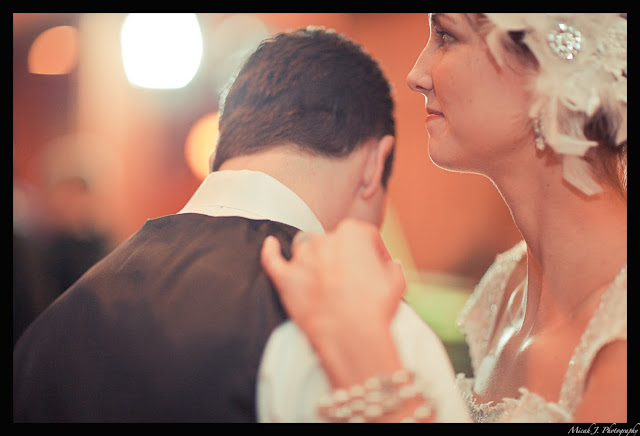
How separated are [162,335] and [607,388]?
2.73 ft

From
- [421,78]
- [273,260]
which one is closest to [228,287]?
[273,260]

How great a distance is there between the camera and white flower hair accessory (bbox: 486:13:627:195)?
1.44m

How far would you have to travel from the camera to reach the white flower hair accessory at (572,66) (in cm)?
144

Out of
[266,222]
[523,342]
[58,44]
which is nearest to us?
[266,222]

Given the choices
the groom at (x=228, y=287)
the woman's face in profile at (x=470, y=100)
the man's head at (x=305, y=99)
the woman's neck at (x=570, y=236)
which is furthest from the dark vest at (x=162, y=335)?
the woman's neck at (x=570, y=236)

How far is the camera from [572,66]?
1.45 metres

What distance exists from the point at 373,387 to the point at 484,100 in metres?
0.81

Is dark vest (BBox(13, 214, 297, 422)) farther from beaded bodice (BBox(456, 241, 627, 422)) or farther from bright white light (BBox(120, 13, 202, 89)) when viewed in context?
bright white light (BBox(120, 13, 202, 89))

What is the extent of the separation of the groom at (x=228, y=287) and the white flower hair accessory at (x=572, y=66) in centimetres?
38

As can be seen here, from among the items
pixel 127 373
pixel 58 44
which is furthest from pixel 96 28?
pixel 127 373

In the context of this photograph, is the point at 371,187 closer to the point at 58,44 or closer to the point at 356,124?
the point at 356,124

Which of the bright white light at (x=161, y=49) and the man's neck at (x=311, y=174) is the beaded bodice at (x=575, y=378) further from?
the bright white light at (x=161, y=49)

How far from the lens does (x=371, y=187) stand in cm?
151

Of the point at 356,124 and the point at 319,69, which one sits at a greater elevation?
the point at 319,69
